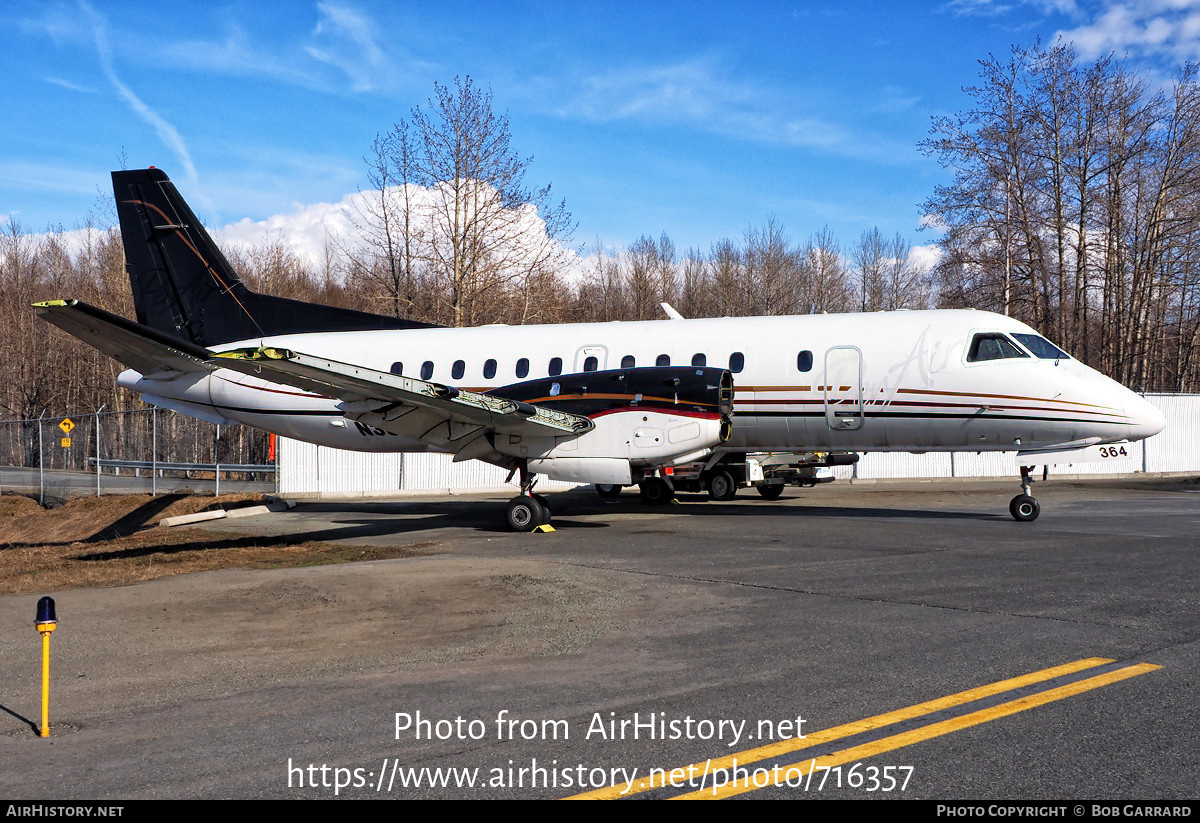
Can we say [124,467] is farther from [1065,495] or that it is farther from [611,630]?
[1065,495]

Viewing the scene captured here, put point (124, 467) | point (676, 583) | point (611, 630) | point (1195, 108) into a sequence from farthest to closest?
point (1195, 108), point (124, 467), point (676, 583), point (611, 630)

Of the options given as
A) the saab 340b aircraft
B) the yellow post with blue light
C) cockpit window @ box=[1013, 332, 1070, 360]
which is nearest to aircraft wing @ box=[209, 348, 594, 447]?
the saab 340b aircraft

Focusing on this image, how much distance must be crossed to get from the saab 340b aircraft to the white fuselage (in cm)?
3

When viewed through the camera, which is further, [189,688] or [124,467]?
[124,467]

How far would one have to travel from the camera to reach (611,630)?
789 centimetres

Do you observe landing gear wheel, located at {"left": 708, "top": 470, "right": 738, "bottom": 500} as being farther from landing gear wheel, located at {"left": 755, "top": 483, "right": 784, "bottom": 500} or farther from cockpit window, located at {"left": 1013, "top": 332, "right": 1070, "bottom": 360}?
cockpit window, located at {"left": 1013, "top": 332, "right": 1070, "bottom": 360}

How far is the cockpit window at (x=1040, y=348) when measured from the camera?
51.8 ft

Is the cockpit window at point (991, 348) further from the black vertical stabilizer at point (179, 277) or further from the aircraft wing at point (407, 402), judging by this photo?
the black vertical stabilizer at point (179, 277)

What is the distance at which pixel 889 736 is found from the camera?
4.98m

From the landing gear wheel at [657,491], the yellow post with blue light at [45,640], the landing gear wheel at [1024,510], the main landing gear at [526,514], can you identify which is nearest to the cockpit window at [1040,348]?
the landing gear wheel at [1024,510]

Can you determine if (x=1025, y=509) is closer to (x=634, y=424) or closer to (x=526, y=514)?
(x=634, y=424)

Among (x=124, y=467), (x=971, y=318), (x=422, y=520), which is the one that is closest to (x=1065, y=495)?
(x=971, y=318)

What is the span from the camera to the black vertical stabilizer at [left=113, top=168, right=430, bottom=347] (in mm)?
19516

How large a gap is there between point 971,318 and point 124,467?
2460 cm
